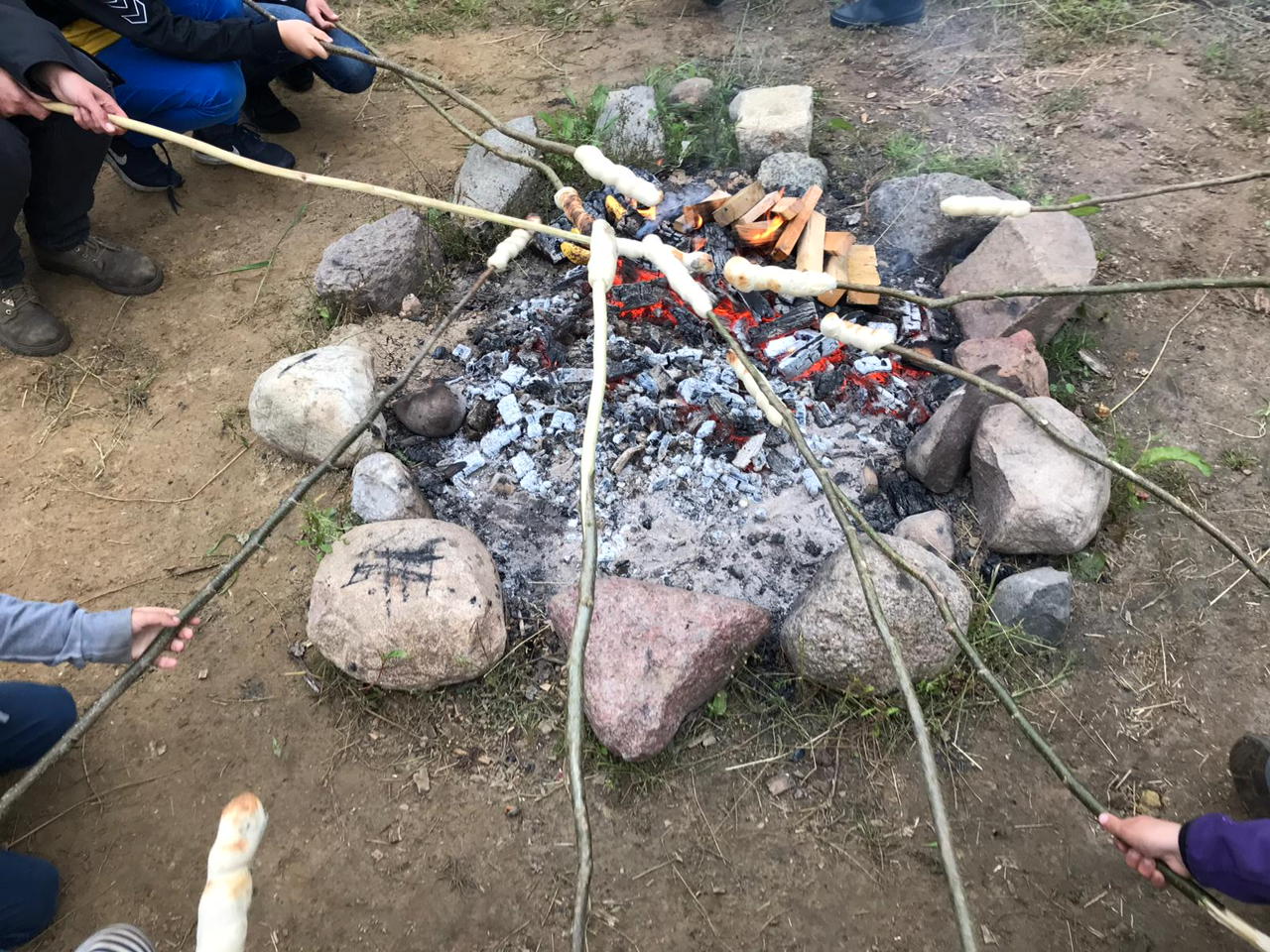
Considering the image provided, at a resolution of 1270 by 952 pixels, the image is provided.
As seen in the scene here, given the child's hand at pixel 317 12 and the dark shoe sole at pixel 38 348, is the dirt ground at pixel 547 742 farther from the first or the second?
the child's hand at pixel 317 12

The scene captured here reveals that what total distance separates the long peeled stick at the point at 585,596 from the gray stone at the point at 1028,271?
1.86 metres

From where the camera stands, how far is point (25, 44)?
8.53 feet

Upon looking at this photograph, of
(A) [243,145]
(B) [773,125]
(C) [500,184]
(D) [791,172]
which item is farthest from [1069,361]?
(A) [243,145]

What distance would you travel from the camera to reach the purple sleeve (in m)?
1.42

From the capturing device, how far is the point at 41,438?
302 cm

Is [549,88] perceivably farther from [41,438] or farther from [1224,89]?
[1224,89]

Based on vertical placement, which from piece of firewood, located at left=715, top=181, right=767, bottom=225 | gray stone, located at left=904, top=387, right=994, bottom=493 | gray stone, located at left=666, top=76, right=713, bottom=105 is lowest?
gray stone, located at left=904, top=387, right=994, bottom=493

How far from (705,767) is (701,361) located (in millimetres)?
1443

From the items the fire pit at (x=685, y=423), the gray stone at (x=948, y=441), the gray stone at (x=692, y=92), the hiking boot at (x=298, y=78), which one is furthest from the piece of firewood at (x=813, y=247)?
the hiking boot at (x=298, y=78)

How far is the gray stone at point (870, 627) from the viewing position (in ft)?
6.82

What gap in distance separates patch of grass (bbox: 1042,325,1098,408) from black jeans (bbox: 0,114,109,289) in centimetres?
379

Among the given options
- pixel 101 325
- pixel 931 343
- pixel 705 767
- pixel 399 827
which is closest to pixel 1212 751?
pixel 705 767

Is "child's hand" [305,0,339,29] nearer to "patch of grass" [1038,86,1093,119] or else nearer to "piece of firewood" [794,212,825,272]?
"piece of firewood" [794,212,825,272]

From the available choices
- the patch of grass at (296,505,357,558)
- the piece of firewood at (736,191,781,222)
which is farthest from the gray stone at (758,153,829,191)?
the patch of grass at (296,505,357,558)
